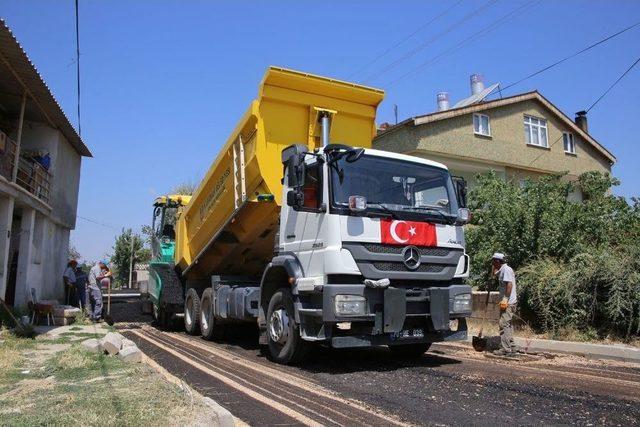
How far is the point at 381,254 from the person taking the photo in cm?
657

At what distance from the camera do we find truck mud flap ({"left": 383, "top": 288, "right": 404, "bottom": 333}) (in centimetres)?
650

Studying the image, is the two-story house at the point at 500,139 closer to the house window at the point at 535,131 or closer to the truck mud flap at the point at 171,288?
the house window at the point at 535,131

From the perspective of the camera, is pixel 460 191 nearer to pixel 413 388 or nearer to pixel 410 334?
pixel 410 334

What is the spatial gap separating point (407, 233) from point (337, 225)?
952 mm

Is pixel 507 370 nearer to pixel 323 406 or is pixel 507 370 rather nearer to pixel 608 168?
pixel 323 406

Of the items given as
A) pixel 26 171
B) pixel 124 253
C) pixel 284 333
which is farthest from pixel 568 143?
pixel 124 253

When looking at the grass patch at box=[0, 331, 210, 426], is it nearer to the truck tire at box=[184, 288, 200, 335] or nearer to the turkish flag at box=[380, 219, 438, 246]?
the turkish flag at box=[380, 219, 438, 246]

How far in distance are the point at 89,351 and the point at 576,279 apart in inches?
325

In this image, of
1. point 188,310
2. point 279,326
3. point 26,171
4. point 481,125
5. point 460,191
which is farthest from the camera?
point 481,125

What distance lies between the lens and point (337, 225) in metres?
6.48

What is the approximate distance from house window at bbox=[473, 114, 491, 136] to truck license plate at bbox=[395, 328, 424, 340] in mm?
18223

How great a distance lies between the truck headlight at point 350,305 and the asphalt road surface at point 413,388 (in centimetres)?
79

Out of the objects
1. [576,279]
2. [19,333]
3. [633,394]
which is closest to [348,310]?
[633,394]

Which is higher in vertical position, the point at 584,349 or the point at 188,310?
the point at 188,310
